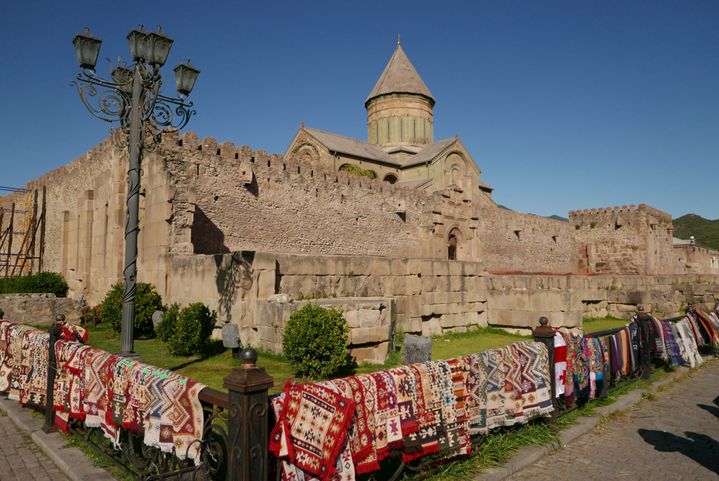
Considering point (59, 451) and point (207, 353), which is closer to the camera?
point (59, 451)

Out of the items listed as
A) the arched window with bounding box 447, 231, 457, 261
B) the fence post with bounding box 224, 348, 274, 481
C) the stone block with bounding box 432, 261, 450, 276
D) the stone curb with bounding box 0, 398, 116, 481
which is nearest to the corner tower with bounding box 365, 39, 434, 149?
the arched window with bounding box 447, 231, 457, 261

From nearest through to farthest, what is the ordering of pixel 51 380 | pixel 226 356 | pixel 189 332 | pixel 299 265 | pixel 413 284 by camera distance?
pixel 51 380, pixel 189 332, pixel 226 356, pixel 299 265, pixel 413 284

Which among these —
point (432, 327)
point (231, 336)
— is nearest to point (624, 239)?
point (432, 327)

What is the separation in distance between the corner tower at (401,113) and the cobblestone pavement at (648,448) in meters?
33.8

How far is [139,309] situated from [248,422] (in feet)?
30.5

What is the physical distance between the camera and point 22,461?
4.29 metres

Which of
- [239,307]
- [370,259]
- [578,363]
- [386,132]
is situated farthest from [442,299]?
[386,132]

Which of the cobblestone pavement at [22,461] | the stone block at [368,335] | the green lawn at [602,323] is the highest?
the stone block at [368,335]

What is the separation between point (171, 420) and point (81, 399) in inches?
61.3

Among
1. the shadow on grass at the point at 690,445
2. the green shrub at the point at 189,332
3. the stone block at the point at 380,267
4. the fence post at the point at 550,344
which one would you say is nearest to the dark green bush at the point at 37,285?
the green shrub at the point at 189,332

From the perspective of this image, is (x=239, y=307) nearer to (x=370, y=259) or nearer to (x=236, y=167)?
(x=370, y=259)

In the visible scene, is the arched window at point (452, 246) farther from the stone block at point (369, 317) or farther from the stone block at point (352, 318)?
the stone block at point (352, 318)

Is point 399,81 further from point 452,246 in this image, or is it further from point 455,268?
Answer: point 455,268

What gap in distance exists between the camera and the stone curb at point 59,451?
Result: 3.83m
